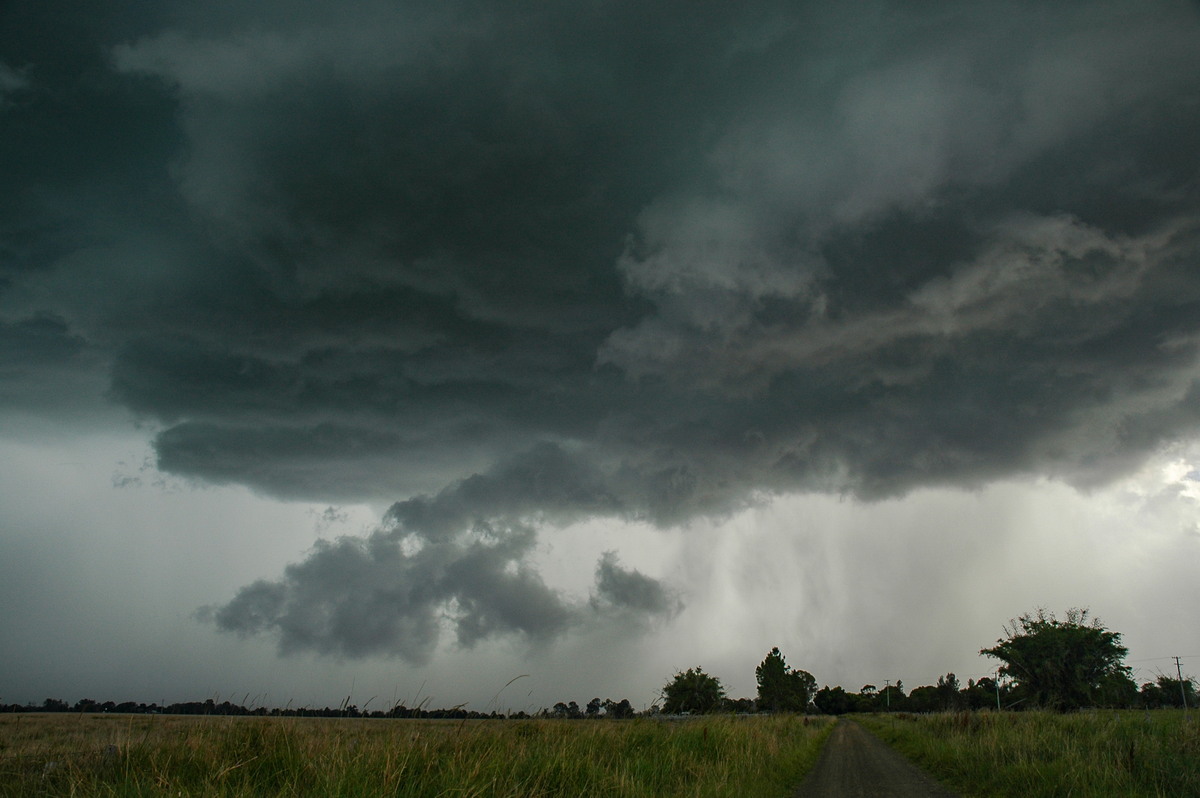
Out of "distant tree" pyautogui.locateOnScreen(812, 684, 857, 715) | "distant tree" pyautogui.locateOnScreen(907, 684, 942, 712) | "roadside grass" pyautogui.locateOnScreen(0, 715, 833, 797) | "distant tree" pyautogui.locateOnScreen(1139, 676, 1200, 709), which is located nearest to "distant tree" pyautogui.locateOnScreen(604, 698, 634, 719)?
"roadside grass" pyautogui.locateOnScreen(0, 715, 833, 797)

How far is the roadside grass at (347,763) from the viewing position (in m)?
6.52

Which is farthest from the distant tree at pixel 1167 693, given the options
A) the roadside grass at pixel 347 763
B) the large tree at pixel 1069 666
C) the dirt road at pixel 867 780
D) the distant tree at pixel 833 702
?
the roadside grass at pixel 347 763

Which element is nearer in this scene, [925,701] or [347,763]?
[347,763]

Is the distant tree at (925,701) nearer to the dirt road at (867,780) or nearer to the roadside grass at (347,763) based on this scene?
the dirt road at (867,780)

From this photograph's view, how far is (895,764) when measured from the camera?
82.2 feet

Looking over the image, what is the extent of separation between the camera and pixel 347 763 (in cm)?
689

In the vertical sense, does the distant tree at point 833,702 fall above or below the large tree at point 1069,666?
below

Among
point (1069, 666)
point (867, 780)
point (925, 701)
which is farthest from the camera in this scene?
point (925, 701)

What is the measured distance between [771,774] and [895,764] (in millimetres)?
12303

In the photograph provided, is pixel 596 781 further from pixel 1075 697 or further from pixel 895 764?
pixel 1075 697

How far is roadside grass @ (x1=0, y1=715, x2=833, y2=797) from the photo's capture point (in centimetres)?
652

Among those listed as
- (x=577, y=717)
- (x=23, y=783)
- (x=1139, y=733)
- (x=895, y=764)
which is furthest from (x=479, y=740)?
(x=895, y=764)

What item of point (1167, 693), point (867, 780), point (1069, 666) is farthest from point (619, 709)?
point (1167, 693)

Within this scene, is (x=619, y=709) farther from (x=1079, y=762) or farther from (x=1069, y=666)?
(x=1069, y=666)
